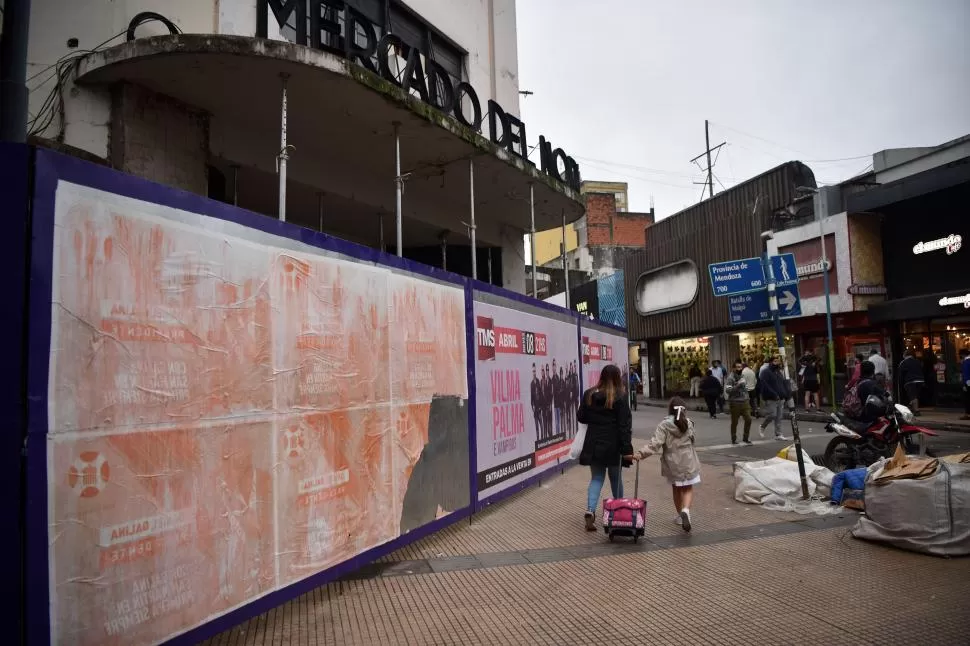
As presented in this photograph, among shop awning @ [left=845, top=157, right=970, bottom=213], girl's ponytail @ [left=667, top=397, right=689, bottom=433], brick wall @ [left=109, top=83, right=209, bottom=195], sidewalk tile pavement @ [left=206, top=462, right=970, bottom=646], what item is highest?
shop awning @ [left=845, top=157, right=970, bottom=213]

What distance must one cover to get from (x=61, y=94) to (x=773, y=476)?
9.69 metres

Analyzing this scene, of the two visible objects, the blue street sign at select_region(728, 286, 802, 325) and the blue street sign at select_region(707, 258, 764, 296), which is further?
the blue street sign at select_region(707, 258, 764, 296)

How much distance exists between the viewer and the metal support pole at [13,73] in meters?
4.17

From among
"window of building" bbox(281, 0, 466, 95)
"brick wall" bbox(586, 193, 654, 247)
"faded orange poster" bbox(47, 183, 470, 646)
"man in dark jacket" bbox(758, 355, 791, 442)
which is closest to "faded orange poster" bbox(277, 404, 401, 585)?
"faded orange poster" bbox(47, 183, 470, 646)

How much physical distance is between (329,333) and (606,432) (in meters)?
3.25

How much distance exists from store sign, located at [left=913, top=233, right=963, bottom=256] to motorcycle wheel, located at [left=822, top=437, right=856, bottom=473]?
12.4 meters

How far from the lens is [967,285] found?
57.6 feet

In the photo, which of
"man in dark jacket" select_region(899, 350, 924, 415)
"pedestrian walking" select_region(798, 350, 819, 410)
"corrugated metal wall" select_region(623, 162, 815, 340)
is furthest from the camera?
"corrugated metal wall" select_region(623, 162, 815, 340)

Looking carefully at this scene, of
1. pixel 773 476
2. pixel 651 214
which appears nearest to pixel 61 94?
pixel 773 476

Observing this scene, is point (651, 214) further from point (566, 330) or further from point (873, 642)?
point (873, 642)

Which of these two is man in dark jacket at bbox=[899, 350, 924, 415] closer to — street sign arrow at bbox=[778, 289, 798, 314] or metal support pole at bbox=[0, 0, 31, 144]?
Result: street sign arrow at bbox=[778, 289, 798, 314]

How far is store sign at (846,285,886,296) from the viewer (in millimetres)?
20234

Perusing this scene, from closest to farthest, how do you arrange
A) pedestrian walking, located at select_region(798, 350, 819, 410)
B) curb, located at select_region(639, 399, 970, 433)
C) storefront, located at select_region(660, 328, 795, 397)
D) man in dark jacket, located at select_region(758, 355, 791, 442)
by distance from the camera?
man in dark jacket, located at select_region(758, 355, 791, 442) < curb, located at select_region(639, 399, 970, 433) < pedestrian walking, located at select_region(798, 350, 819, 410) < storefront, located at select_region(660, 328, 795, 397)

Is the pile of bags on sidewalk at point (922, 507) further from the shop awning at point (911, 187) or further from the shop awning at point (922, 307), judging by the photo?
the shop awning at point (911, 187)
